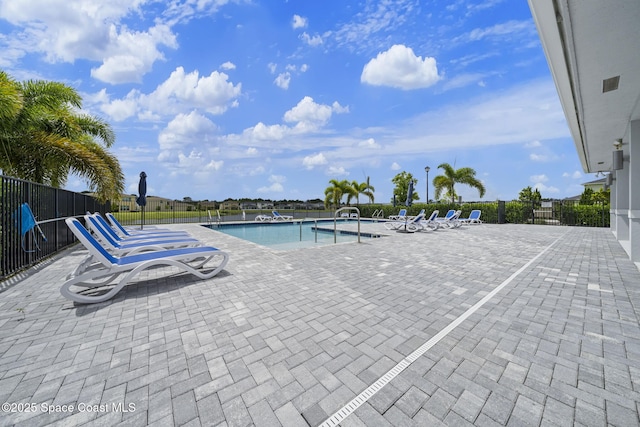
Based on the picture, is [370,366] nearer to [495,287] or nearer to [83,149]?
[495,287]

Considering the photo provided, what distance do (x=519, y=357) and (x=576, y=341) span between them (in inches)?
33.6

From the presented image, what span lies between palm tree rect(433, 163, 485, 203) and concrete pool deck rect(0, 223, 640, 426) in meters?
19.1

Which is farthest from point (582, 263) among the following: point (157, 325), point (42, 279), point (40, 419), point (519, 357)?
point (42, 279)

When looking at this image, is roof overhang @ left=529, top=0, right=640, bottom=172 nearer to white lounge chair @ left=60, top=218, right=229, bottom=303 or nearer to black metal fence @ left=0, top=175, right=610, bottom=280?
white lounge chair @ left=60, top=218, right=229, bottom=303

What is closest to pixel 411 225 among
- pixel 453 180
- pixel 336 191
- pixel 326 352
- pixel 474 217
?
pixel 474 217

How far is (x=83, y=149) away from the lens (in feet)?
27.6

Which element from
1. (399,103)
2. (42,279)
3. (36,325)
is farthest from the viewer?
(399,103)

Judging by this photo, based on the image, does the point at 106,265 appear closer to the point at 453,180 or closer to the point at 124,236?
the point at 124,236

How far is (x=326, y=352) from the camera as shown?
93.8 inches

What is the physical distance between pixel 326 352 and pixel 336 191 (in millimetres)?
25981

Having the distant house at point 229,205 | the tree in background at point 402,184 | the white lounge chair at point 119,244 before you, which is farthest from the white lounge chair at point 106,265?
the tree in background at point 402,184

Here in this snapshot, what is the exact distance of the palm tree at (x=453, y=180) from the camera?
21.9m

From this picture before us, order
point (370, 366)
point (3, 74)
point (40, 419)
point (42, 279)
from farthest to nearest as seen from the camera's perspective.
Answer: point (3, 74)
point (42, 279)
point (370, 366)
point (40, 419)

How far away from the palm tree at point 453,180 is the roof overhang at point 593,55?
15.7m
